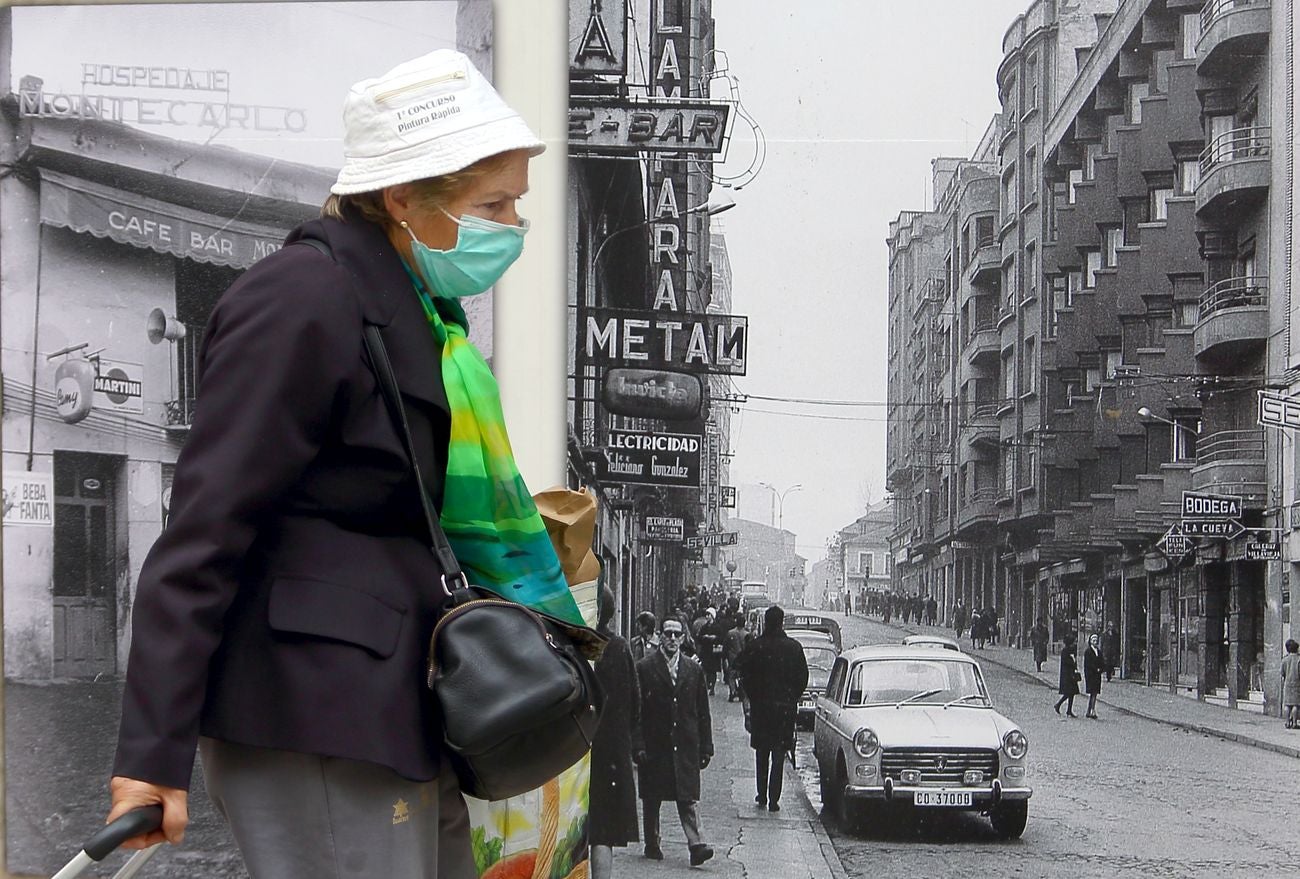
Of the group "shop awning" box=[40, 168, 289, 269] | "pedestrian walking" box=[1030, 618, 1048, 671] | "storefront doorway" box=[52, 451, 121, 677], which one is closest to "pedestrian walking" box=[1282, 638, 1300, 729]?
"pedestrian walking" box=[1030, 618, 1048, 671]

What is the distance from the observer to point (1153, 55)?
5750 millimetres

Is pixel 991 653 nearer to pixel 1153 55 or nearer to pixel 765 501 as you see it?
pixel 765 501

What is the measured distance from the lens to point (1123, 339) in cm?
589

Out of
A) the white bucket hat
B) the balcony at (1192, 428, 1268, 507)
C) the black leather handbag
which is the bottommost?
the black leather handbag

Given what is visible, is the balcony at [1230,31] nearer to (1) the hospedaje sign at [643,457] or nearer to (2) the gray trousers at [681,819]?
(1) the hospedaje sign at [643,457]

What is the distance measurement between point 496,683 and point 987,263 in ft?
14.7

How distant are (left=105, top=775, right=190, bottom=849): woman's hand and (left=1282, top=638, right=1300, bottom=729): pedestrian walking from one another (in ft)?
14.1

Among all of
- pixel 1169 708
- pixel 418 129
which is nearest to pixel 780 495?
pixel 1169 708

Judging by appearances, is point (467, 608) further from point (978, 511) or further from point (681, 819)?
point (978, 511)

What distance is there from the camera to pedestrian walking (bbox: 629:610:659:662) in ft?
20.3

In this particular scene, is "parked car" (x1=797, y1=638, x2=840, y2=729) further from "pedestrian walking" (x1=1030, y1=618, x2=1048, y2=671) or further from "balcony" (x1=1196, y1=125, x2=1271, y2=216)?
"balcony" (x1=1196, y1=125, x2=1271, y2=216)

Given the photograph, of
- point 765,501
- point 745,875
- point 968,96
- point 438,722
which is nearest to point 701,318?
point 765,501

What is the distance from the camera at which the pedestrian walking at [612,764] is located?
19.5ft

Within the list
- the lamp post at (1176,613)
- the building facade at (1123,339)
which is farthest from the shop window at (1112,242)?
the lamp post at (1176,613)
